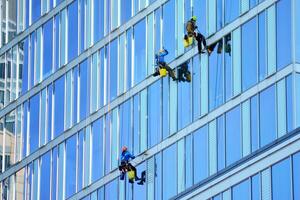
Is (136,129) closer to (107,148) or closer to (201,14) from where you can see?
(107,148)

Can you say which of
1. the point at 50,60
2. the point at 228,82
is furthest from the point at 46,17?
the point at 228,82

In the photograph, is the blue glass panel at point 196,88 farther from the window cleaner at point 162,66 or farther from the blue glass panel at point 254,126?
the blue glass panel at point 254,126

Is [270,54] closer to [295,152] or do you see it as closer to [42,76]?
[295,152]

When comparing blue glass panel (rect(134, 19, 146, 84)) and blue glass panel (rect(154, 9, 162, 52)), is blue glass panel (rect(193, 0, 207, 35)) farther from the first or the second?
blue glass panel (rect(134, 19, 146, 84))

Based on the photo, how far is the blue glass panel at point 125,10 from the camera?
9498 centimetres

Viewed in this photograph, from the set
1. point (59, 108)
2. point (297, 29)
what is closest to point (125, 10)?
point (59, 108)

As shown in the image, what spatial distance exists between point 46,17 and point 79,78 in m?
5.33

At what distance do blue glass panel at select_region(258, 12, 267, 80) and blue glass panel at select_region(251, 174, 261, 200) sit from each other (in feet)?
13.4

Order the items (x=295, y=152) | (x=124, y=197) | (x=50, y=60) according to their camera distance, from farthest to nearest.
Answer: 1. (x=50, y=60)
2. (x=124, y=197)
3. (x=295, y=152)

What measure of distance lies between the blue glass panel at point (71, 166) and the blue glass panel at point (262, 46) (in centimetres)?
1657

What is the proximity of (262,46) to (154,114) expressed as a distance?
9.62 meters

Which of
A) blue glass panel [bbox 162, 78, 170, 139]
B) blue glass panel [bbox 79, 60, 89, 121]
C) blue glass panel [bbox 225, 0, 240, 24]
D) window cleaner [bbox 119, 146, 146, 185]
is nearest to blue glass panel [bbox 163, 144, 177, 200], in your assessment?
blue glass panel [bbox 162, 78, 170, 139]

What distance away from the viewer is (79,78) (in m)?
97.9

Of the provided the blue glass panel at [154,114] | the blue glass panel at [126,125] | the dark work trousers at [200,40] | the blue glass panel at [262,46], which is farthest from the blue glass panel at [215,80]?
the blue glass panel at [126,125]
